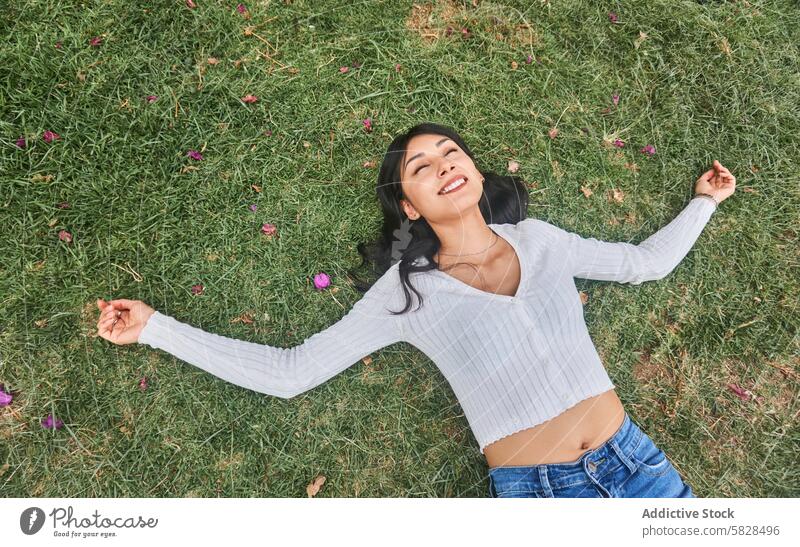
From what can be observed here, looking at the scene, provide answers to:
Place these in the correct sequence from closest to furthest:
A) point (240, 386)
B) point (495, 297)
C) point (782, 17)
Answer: point (495, 297), point (240, 386), point (782, 17)

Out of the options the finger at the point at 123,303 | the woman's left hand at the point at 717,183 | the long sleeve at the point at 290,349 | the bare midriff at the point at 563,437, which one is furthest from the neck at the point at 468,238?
the finger at the point at 123,303

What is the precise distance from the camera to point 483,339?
1.21 meters

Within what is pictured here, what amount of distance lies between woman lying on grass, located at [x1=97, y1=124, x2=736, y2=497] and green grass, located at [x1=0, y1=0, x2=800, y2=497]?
14 centimetres

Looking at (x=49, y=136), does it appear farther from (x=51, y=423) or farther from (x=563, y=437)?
(x=563, y=437)

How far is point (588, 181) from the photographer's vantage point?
1.46 m

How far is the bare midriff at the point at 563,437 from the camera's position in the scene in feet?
3.91

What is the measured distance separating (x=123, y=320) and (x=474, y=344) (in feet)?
2.91

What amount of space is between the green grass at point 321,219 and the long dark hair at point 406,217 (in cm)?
5

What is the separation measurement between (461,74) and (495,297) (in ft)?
2.24

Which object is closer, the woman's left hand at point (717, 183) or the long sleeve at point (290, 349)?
the long sleeve at point (290, 349)

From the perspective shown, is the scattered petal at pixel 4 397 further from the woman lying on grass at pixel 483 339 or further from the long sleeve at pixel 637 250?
the long sleeve at pixel 637 250

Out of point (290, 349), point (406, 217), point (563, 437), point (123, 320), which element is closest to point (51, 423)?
point (123, 320)
